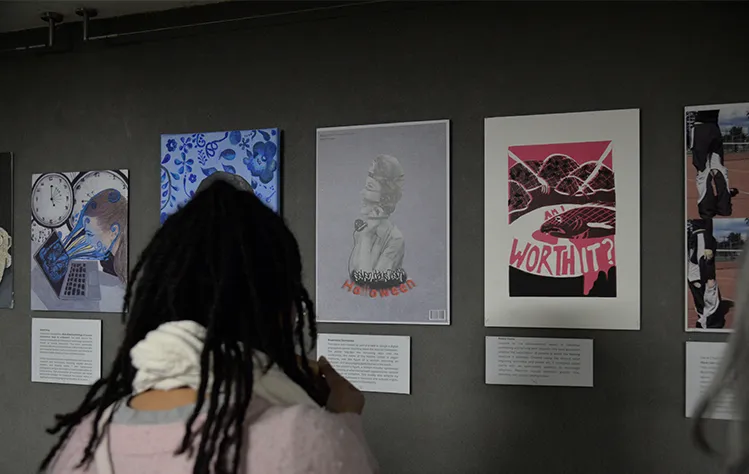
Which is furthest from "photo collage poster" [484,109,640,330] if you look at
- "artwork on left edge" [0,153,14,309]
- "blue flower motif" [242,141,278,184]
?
"artwork on left edge" [0,153,14,309]

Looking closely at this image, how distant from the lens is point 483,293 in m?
2.13

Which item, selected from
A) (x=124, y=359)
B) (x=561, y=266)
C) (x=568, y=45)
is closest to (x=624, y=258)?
(x=561, y=266)

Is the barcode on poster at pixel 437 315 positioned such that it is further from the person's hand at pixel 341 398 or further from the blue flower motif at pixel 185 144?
the blue flower motif at pixel 185 144

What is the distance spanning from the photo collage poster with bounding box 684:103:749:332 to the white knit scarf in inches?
51.2

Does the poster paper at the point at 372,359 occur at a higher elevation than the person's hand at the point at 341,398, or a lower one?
lower

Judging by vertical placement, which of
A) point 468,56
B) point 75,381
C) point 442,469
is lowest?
point 442,469

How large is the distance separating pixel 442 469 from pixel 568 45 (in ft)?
4.25

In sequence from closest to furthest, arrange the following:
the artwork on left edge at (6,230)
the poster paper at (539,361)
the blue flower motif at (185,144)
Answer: the poster paper at (539,361) → the blue flower motif at (185,144) → the artwork on left edge at (6,230)

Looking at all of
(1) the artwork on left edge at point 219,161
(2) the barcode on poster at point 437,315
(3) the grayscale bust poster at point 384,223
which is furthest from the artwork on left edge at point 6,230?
(2) the barcode on poster at point 437,315

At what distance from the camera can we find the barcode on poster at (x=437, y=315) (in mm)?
2164

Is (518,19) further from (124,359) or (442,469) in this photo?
(124,359)

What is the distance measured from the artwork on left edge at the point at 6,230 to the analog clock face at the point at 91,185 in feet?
0.96

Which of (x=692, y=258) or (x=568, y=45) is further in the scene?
(x=568, y=45)

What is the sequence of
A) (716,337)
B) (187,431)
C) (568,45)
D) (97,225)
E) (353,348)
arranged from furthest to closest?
(97,225)
(353,348)
(568,45)
(716,337)
(187,431)
